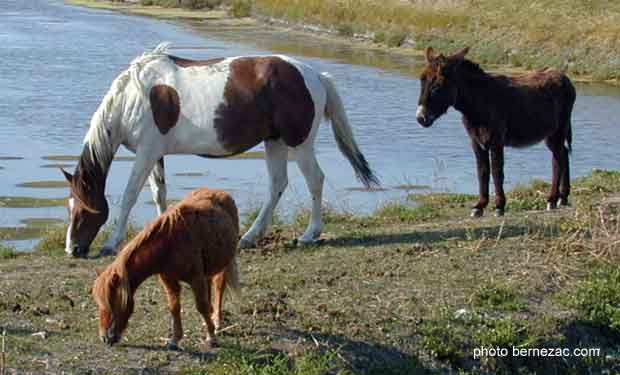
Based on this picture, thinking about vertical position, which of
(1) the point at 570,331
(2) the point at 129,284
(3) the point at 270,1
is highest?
(2) the point at 129,284

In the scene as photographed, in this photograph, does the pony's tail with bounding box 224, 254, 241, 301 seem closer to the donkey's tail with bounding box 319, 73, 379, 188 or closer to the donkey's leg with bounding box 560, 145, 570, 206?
the donkey's tail with bounding box 319, 73, 379, 188

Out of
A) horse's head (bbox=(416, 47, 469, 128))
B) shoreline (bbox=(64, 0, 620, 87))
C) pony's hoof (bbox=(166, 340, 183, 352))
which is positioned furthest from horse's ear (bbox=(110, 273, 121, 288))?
shoreline (bbox=(64, 0, 620, 87))

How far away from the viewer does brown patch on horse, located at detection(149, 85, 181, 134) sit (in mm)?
10344

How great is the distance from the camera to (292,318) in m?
7.93

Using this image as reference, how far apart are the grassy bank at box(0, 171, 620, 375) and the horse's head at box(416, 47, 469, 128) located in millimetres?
1059

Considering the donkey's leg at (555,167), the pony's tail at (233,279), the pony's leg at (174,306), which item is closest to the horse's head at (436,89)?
the donkey's leg at (555,167)

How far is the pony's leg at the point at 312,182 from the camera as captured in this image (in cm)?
Result: 1070

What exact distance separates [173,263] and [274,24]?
108 feet

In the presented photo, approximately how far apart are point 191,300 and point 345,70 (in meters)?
19.9

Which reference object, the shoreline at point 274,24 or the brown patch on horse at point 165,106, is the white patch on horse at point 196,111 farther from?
the shoreline at point 274,24

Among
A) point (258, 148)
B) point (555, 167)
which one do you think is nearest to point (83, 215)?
point (555, 167)

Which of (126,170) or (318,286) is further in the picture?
(126,170)

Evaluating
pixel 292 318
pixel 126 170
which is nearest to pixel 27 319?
pixel 292 318

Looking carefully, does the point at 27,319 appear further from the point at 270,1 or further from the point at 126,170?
the point at 270,1
